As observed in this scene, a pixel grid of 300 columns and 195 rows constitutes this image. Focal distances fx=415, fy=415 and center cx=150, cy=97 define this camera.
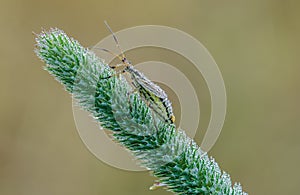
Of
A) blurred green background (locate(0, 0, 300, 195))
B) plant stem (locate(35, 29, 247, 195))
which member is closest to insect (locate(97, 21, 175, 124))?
plant stem (locate(35, 29, 247, 195))

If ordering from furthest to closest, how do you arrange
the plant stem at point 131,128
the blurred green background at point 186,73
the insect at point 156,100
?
the blurred green background at point 186,73 → the insect at point 156,100 → the plant stem at point 131,128

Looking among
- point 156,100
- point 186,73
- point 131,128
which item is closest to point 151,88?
point 156,100

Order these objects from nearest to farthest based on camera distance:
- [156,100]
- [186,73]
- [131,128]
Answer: [131,128], [156,100], [186,73]

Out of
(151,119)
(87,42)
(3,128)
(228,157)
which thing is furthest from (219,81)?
(151,119)

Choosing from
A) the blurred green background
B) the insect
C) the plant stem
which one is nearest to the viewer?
the plant stem

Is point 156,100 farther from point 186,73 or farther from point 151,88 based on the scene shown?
point 186,73

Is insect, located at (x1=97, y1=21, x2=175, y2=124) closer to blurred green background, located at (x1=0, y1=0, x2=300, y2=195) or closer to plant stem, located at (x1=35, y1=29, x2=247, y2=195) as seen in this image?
plant stem, located at (x1=35, y1=29, x2=247, y2=195)

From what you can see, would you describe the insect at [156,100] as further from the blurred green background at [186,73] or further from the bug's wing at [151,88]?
the blurred green background at [186,73]

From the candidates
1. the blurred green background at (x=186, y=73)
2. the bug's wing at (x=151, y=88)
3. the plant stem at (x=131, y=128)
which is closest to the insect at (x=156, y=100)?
the bug's wing at (x=151, y=88)
